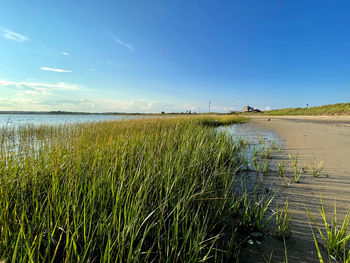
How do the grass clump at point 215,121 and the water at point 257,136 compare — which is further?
the grass clump at point 215,121

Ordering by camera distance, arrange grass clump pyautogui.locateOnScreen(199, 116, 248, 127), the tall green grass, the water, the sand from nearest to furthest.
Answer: the tall green grass, the sand, the water, grass clump pyautogui.locateOnScreen(199, 116, 248, 127)

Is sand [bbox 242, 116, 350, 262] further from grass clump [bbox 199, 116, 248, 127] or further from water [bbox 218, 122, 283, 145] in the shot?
grass clump [bbox 199, 116, 248, 127]

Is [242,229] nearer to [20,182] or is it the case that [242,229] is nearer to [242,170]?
[242,170]

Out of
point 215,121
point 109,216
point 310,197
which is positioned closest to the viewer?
point 109,216

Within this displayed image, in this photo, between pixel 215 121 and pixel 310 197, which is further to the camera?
pixel 215 121

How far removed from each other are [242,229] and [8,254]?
207 centimetres

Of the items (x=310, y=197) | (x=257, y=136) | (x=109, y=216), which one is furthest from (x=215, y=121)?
(x=109, y=216)

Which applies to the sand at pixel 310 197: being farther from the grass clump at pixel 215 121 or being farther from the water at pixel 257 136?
the grass clump at pixel 215 121

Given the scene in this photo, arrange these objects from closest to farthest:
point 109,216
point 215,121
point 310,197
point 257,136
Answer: point 109,216 < point 310,197 < point 257,136 < point 215,121

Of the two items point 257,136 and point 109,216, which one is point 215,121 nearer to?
point 257,136

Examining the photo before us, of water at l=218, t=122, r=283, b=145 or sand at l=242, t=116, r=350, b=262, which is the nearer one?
sand at l=242, t=116, r=350, b=262

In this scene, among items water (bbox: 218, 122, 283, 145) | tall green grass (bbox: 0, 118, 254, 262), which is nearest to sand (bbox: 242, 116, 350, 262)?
tall green grass (bbox: 0, 118, 254, 262)

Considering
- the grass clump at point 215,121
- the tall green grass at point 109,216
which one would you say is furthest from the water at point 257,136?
the tall green grass at point 109,216

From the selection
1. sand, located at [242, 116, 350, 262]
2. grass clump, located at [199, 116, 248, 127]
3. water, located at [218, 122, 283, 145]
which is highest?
grass clump, located at [199, 116, 248, 127]
